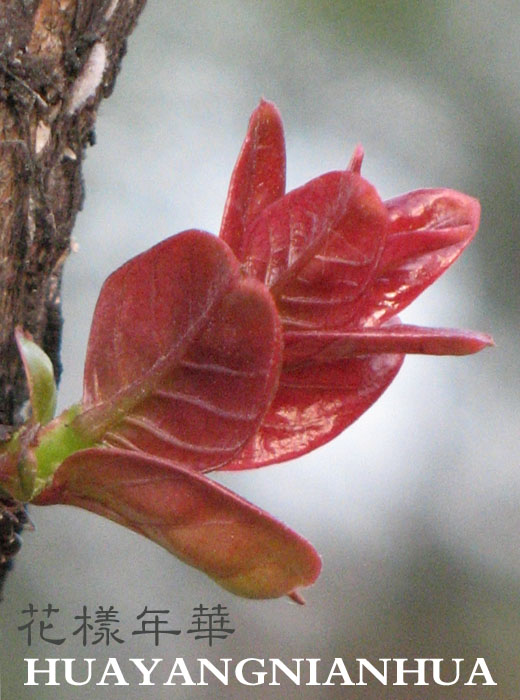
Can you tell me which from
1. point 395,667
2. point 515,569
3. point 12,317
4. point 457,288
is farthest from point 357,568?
point 12,317

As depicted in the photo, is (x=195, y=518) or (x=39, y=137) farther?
(x=39, y=137)

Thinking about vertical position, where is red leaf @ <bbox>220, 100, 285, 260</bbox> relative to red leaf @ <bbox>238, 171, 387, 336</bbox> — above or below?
above

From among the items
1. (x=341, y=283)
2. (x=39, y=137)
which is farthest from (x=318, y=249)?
(x=39, y=137)

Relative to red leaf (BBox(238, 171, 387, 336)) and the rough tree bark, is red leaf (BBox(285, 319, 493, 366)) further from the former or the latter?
the rough tree bark

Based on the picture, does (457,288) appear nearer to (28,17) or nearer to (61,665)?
(61,665)

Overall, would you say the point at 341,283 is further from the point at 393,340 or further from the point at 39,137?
the point at 39,137

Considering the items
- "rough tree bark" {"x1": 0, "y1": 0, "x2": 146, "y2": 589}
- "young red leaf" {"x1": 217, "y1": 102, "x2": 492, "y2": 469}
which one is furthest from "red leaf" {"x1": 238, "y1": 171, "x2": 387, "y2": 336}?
"rough tree bark" {"x1": 0, "y1": 0, "x2": 146, "y2": 589}
